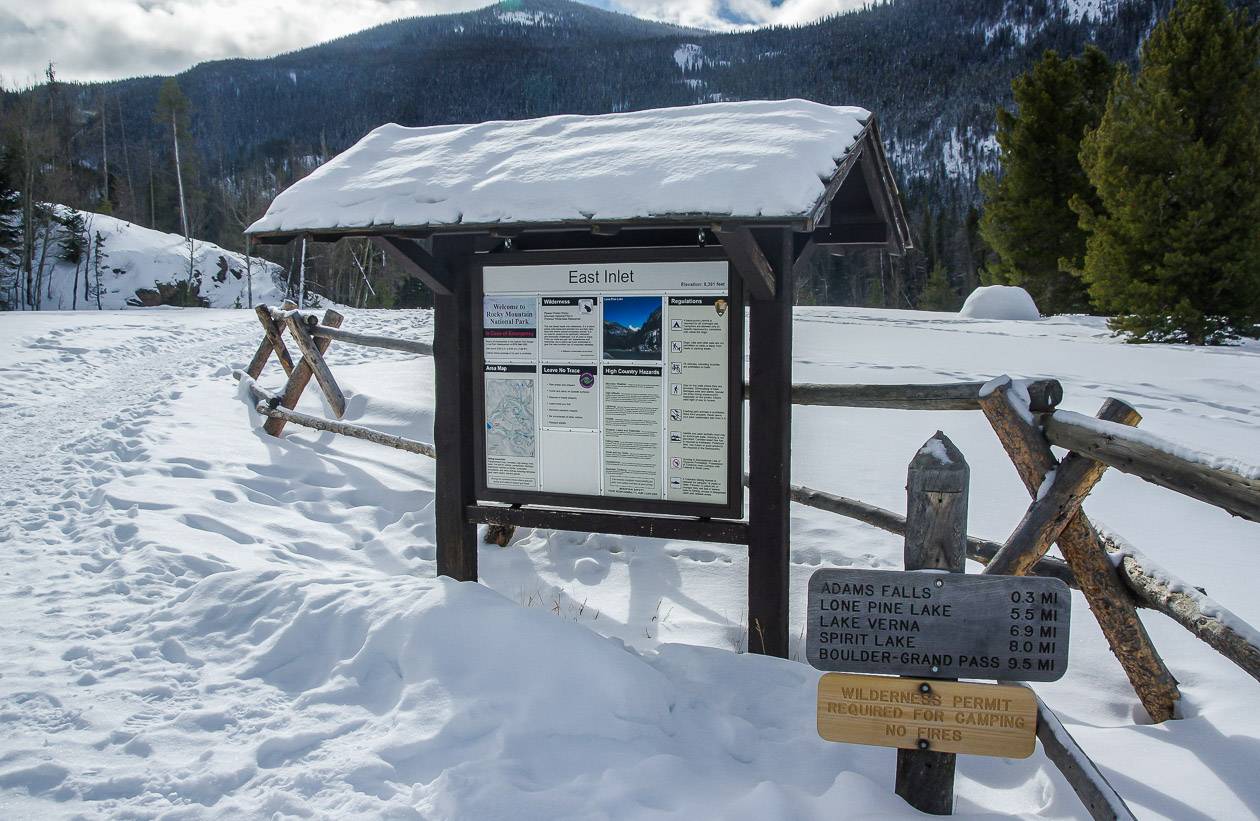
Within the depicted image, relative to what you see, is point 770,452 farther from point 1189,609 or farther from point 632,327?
point 1189,609

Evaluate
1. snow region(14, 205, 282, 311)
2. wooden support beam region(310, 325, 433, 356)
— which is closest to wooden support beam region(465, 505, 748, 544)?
wooden support beam region(310, 325, 433, 356)

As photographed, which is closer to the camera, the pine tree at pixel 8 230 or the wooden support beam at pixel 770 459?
the wooden support beam at pixel 770 459

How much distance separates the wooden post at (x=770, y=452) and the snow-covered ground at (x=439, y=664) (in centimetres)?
28

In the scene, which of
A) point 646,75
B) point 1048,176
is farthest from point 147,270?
point 646,75

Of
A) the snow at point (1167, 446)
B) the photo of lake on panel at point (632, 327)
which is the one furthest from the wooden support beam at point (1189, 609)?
the photo of lake on panel at point (632, 327)

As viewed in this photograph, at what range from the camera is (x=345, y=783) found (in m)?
2.63

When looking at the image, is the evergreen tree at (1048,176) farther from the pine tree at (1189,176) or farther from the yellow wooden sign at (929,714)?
the yellow wooden sign at (929,714)

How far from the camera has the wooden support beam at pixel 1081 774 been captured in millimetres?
1969

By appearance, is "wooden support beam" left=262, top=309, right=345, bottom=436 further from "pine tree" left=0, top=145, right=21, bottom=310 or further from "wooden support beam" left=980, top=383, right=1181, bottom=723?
"pine tree" left=0, top=145, right=21, bottom=310

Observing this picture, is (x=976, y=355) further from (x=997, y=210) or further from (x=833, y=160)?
(x=997, y=210)

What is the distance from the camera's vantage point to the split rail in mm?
2195

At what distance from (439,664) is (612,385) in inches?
57.7

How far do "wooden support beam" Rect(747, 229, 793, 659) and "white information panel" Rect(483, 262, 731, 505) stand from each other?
0.14 metres

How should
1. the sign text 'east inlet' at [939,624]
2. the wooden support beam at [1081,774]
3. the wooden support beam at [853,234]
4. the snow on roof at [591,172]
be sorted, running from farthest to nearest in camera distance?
the wooden support beam at [853,234], the snow on roof at [591,172], the sign text 'east inlet' at [939,624], the wooden support beam at [1081,774]
